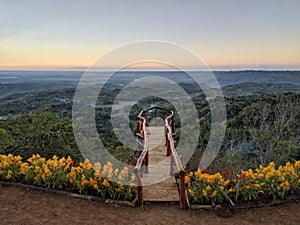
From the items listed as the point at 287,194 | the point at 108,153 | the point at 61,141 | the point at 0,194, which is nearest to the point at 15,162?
the point at 0,194

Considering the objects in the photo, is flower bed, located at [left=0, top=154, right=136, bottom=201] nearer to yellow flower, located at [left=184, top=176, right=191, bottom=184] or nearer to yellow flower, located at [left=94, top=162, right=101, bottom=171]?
yellow flower, located at [left=94, top=162, right=101, bottom=171]

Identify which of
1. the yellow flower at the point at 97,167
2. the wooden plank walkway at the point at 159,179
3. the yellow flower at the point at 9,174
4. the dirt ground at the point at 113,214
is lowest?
the dirt ground at the point at 113,214

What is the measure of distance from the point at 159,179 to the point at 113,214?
4.53 feet

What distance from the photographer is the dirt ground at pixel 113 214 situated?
385 centimetres

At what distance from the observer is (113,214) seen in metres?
4.05

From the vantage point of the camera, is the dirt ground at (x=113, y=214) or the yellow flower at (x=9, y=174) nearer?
the dirt ground at (x=113, y=214)

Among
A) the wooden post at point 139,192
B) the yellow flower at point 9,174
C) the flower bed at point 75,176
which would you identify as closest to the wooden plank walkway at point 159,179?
the wooden post at point 139,192

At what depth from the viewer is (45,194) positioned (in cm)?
469

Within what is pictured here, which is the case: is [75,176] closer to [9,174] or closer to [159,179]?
[9,174]

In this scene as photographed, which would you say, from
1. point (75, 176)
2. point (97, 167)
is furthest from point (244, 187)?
point (75, 176)

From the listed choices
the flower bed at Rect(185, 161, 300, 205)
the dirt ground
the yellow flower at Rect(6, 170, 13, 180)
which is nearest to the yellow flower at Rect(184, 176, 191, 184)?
the flower bed at Rect(185, 161, 300, 205)

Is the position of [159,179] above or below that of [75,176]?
below

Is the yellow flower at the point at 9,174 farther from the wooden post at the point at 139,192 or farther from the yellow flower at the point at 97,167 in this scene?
the wooden post at the point at 139,192

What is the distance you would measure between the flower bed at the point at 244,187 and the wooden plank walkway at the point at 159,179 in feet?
1.16
